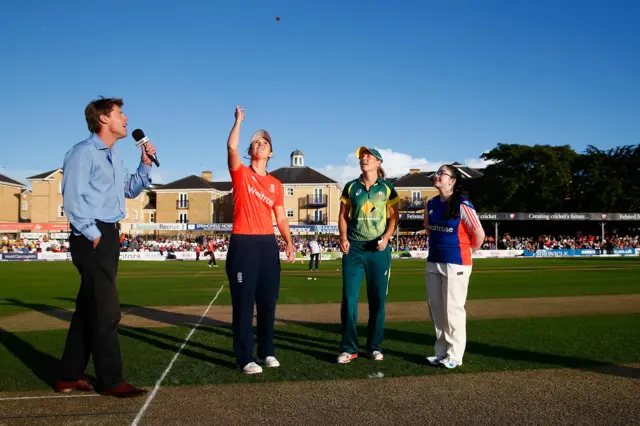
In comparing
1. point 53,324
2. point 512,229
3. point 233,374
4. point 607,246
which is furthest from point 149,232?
point 233,374

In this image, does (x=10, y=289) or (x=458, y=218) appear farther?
(x=10, y=289)

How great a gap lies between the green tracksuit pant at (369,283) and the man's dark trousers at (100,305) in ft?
7.78

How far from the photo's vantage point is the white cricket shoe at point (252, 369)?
5.10m

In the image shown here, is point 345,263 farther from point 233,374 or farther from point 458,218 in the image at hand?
point 233,374

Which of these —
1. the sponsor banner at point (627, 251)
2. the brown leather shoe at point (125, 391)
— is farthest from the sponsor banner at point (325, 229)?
the brown leather shoe at point (125, 391)

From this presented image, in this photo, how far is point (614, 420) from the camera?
3.76m

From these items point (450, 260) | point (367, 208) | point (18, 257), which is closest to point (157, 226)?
point (18, 257)

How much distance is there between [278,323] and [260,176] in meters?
3.69

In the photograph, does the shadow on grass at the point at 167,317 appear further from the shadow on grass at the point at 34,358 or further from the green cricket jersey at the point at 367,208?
the green cricket jersey at the point at 367,208

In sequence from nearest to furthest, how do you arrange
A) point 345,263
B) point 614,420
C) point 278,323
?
point 614,420, point 345,263, point 278,323

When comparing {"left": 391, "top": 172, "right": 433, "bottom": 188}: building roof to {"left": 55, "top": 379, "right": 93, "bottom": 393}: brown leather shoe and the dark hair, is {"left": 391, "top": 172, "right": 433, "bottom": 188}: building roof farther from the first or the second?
{"left": 55, "top": 379, "right": 93, "bottom": 393}: brown leather shoe

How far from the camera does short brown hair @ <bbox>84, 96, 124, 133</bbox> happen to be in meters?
4.70

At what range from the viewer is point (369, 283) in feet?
19.5

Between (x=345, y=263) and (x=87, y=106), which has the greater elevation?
(x=87, y=106)
